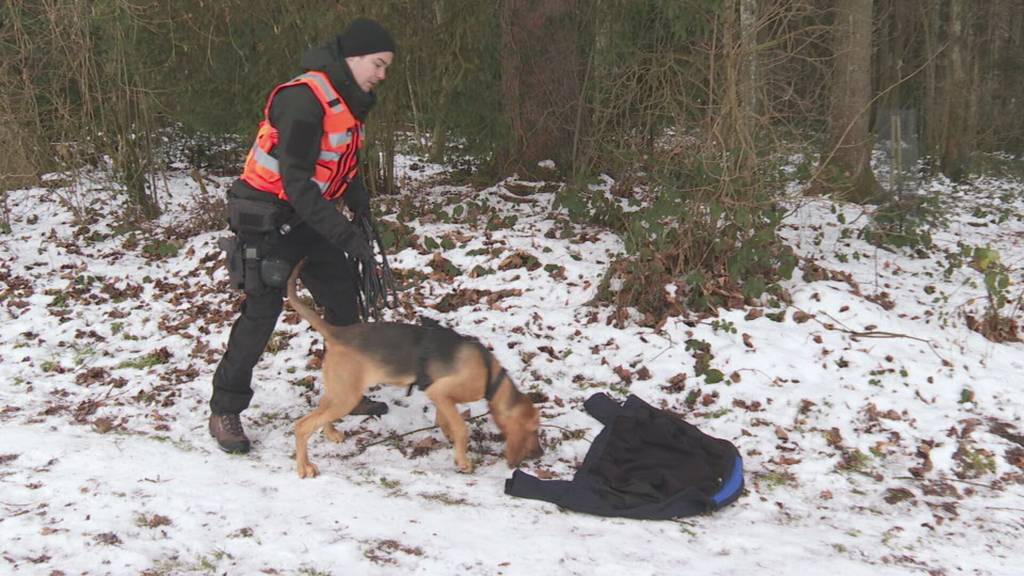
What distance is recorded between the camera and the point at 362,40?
150 inches

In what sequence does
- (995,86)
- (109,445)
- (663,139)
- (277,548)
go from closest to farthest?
(277,548), (109,445), (663,139), (995,86)

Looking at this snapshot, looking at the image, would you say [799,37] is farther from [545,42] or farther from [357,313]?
[357,313]

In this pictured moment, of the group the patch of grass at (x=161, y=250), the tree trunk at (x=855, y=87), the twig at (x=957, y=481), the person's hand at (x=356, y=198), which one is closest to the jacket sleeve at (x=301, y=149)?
the person's hand at (x=356, y=198)

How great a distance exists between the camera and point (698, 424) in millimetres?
4668

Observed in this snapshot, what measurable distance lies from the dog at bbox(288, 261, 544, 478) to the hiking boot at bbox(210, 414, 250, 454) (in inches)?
17.7

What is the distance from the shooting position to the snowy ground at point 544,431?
10.6 feet

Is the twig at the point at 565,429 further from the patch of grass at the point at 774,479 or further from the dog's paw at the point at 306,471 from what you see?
the dog's paw at the point at 306,471

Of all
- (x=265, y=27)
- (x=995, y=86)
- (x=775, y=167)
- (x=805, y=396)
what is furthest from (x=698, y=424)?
(x=995, y=86)

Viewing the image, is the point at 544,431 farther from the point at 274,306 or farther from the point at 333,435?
the point at 274,306

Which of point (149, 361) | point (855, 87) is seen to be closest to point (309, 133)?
point (149, 361)

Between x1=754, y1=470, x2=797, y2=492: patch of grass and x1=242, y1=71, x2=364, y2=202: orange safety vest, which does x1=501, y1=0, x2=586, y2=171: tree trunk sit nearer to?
x1=242, y1=71, x2=364, y2=202: orange safety vest

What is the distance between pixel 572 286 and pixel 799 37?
10.7ft

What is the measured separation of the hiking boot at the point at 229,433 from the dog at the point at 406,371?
451 millimetres

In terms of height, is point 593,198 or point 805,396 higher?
point 593,198
